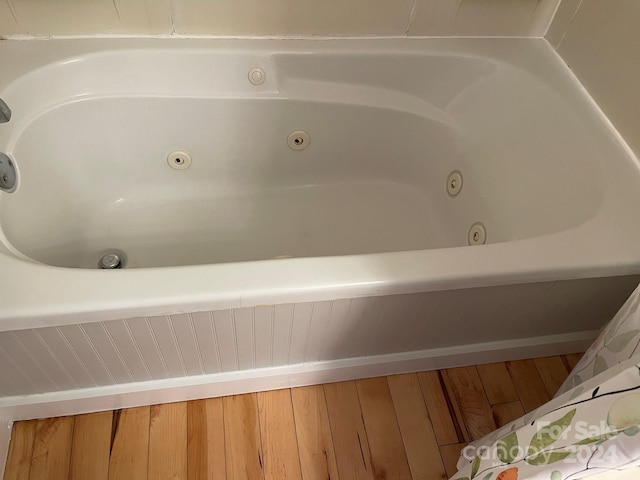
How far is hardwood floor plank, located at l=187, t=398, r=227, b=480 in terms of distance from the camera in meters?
1.13

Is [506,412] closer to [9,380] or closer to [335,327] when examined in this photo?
[335,327]

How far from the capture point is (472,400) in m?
1.29

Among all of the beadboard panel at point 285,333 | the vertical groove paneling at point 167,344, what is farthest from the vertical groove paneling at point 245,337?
the vertical groove paneling at point 167,344

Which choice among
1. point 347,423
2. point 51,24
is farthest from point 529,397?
point 51,24

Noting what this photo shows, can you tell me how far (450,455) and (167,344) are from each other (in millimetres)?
728

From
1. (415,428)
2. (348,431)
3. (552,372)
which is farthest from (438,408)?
(552,372)

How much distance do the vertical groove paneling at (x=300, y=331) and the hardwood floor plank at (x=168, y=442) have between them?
12.0 inches

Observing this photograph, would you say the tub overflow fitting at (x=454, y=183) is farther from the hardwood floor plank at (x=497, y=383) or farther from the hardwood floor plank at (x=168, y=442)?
the hardwood floor plank at (x=168, y=442)

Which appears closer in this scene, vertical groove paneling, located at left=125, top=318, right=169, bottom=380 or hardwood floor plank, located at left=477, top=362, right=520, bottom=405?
vertical groove paneling, located at left=125, top=318, right=169, bottom=380

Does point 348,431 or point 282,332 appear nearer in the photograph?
point 282,332

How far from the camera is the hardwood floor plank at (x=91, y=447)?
1.11 m

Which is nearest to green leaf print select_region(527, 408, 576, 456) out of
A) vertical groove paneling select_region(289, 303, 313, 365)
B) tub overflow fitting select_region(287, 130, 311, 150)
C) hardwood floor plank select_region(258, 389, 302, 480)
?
vertical groove paneling select_region(289, 303, 313, 365)

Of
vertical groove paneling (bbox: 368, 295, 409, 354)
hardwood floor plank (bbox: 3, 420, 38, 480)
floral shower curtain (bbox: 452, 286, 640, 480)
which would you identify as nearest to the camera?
floral shower curtain (bbox: 452, 286, 640, 480)

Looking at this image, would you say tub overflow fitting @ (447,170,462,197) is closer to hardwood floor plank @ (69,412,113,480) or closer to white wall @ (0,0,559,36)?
white wall @ (0,0,559,36)
